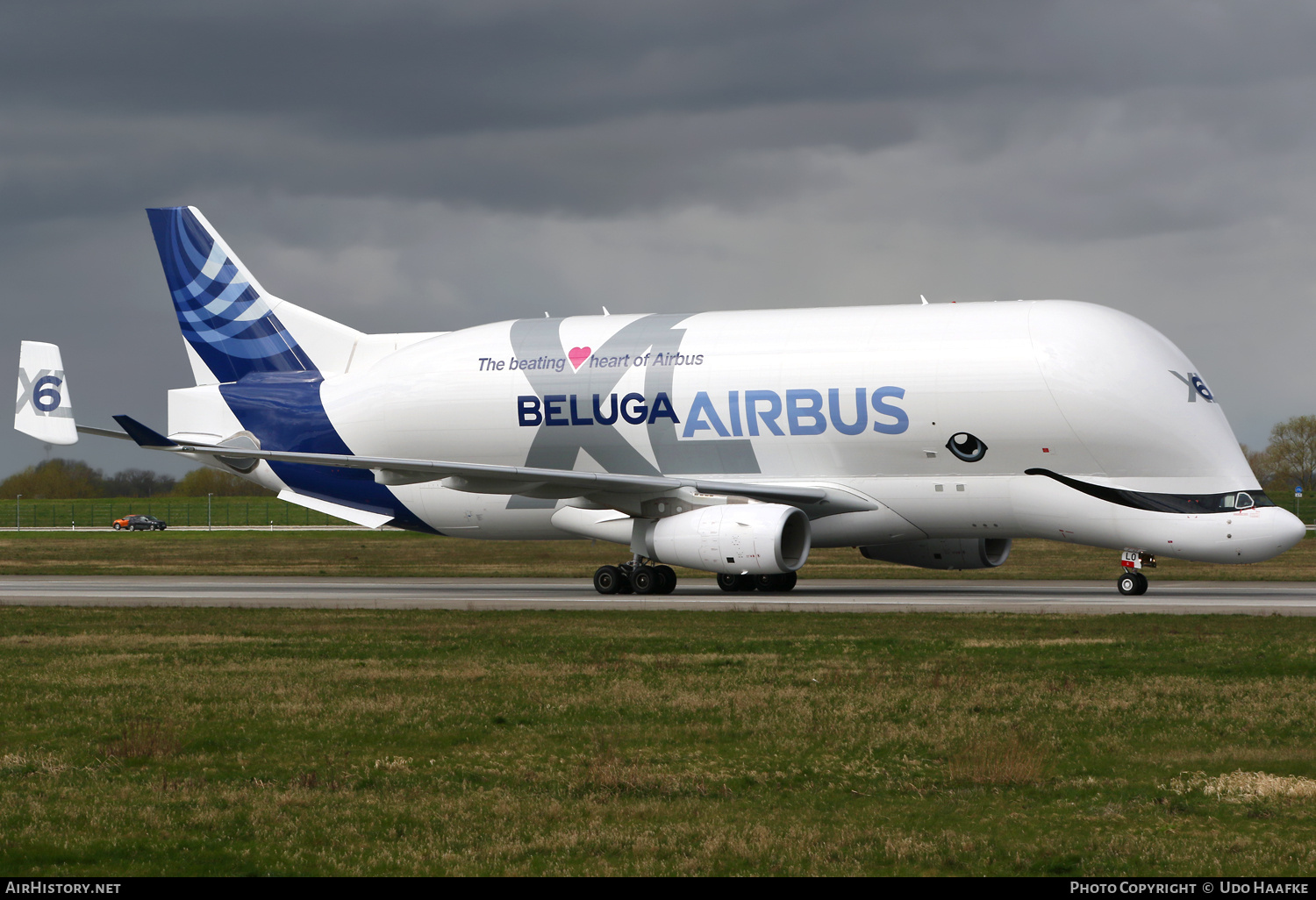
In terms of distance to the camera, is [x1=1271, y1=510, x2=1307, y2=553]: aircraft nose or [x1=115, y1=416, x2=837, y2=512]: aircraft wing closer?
[x1=1271, y1=510, x2=1307, y2=553]: aircraft nose

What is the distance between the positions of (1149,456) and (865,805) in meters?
19.1

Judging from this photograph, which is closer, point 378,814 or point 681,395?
point 378,814

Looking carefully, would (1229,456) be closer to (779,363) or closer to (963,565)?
(963,565)

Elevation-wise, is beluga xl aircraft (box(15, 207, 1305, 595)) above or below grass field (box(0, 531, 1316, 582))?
above

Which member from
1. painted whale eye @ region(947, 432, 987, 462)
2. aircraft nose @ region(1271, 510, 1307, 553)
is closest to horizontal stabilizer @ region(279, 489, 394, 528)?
painted whale eye @ region(947, 432, 987, 462)

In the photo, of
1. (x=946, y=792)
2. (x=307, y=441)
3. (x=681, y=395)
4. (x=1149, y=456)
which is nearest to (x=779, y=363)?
(x=681, y=395)

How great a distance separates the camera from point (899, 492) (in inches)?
1094

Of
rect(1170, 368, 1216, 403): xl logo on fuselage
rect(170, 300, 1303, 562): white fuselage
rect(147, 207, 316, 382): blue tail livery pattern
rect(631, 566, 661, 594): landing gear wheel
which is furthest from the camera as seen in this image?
rect(147, 207, 316, 382): blue tail livery pattern

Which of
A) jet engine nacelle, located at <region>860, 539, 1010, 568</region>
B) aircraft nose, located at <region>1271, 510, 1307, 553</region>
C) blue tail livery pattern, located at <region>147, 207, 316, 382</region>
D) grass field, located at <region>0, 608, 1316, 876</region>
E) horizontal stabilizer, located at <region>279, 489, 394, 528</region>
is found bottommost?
grass field, located at <region>0, 608, 1316, 876</region>

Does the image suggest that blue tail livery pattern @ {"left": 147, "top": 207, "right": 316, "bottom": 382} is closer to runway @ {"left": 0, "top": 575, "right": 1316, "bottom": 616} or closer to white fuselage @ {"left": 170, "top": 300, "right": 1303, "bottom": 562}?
white fuselage @ {"left": 170, "top": 300, "right": 1303, "bottom": 562}

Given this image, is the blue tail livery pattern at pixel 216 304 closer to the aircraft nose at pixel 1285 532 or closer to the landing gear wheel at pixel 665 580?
the landing gear wheel at pixel 665 580

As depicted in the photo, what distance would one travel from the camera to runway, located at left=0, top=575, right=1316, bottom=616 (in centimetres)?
2395

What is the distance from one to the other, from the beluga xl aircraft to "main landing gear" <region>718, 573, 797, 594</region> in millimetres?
45

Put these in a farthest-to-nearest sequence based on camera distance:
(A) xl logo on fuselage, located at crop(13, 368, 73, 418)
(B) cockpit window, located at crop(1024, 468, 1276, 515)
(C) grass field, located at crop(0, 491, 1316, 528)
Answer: (C) grass field, located at crop(0, 491, 1316, 528)
(A) xl logo on fuselage, located at crop(13, 368, 73, 418)
(B) cockpit window, located at crop(1024, 468, 1276, 515)
